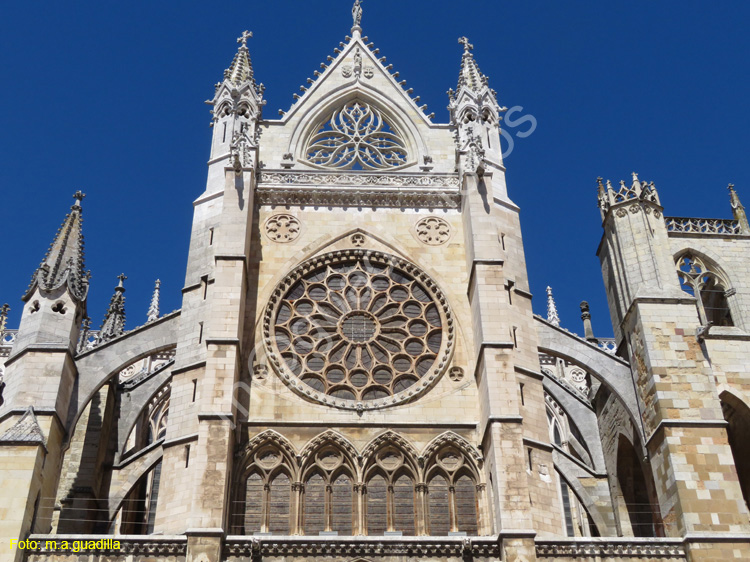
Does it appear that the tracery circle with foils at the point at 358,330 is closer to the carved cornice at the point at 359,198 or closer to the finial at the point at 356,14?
the carved cornice at the point at 359,198

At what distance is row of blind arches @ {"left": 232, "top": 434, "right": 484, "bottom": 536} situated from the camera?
60.6 feet

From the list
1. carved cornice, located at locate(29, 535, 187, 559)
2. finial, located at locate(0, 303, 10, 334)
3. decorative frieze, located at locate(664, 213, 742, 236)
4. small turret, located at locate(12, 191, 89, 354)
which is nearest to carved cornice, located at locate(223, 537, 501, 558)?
carved cornice, located at locate(29, 535, 187, 559)

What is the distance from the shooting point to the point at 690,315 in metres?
20.2

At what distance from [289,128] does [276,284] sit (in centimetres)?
548

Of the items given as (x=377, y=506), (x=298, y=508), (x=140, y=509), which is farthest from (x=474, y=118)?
(x=140, y=509)

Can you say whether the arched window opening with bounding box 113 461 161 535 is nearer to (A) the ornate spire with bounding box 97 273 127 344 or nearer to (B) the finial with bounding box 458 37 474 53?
(A) the ornate spire with bounding box 97 273 127 344

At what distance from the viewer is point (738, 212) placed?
79.3 feet

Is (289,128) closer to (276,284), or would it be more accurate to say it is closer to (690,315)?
(276,284)

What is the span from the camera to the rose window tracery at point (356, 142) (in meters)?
24.8

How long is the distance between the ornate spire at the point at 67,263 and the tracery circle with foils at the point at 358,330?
13.8 ft

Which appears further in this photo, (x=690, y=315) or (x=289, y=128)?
(x=289, y=128)

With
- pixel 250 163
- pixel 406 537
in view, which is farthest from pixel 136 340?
pixel 406 537

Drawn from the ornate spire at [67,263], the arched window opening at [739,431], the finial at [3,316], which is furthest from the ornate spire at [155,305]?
the arched window opening at [739,431]

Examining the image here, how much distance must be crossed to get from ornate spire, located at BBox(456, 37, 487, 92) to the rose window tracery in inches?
89.5
